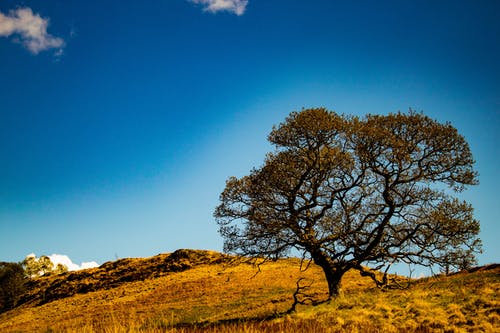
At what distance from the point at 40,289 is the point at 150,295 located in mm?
48170

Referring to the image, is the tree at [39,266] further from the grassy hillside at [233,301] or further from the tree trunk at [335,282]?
the tree trunk at [335,282]

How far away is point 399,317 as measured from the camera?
721 inches

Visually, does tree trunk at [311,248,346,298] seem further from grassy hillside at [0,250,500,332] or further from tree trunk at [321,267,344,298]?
grassy hillside at [0,250,500,332]

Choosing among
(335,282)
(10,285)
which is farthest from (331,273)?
(10,285)

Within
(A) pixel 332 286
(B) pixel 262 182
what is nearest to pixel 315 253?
(A) pixel 332 286

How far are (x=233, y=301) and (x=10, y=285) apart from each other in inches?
2497

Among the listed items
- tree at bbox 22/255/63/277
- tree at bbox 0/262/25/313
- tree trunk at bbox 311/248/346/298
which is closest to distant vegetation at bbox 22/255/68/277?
tree at bbox 22/255/63/277

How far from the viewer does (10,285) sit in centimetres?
7675

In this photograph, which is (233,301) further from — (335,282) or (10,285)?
(10,285)

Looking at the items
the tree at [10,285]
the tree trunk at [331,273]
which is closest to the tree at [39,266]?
the tree at [10,285]

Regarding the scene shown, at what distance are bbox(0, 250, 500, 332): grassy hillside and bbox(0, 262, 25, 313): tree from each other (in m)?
2.98

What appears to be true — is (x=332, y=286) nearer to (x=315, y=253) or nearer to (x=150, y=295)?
Result: (x=315, y=253)

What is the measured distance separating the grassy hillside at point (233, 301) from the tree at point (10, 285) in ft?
9.78

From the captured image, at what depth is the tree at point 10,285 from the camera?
250 feet
